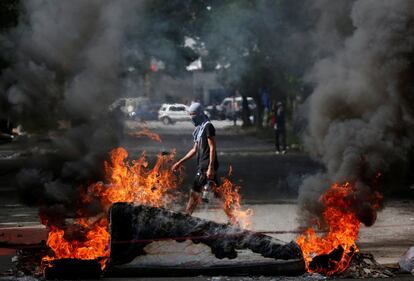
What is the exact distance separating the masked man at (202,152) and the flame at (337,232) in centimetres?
266

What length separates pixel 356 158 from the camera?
11258 millimetres

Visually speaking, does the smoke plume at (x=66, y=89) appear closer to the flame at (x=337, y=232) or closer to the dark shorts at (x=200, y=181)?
the dark shorts at (x=200, y=181)

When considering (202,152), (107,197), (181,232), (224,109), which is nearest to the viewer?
(181,232)

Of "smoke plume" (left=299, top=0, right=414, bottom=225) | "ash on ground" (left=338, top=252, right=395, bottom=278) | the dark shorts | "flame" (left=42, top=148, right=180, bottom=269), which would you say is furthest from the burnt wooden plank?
the dark shorts

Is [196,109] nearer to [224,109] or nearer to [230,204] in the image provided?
[230,204]

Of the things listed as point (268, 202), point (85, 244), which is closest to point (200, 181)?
point (85, 244)

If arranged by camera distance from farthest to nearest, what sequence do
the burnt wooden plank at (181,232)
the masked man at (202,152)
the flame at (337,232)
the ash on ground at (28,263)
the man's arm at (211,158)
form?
the masked man at (202,152)
the man's arm at (211,158)
the ash on ground at (28,263)
the flame at (337,232)
the burnt wooden plank at (181,232)

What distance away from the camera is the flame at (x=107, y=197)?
10656 millimetres

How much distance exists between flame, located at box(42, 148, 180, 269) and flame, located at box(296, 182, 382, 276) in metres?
1.99

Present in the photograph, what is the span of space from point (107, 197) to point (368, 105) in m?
3.55

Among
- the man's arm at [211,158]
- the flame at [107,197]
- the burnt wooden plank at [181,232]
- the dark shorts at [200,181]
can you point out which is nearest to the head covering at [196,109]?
the man's arm at [211,158]

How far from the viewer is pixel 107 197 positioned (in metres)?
11.2

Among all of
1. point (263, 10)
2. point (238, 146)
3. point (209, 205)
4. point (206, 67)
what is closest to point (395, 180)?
point (209, 205)

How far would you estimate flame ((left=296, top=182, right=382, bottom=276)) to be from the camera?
33.8 ft
